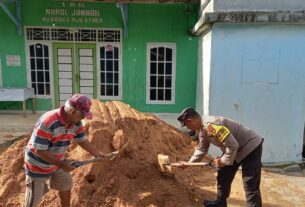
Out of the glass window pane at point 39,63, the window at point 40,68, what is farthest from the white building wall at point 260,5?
the glass window pane at point 39,63

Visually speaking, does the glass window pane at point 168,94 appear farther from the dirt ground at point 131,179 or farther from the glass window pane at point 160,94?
the dirt ground at point 131,179

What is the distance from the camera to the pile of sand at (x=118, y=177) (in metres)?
4.20

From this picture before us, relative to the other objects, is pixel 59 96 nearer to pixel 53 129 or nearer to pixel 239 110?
pixel 239 110

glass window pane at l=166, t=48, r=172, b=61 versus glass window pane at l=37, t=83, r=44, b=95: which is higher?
glass window pane at l=166, t=48, r=172, b=61

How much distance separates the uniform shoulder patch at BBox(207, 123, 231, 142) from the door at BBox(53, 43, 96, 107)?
23.0 ft

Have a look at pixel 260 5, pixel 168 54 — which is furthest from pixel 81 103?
pixel 168 54

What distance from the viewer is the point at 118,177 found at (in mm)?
4477

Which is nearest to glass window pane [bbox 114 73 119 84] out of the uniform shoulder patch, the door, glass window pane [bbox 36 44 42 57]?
the door

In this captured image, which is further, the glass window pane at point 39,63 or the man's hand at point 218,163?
the glass window pane at point 39,63

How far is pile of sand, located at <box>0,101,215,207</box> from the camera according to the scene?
4199 mm

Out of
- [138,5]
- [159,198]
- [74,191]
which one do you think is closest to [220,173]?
[159,198]

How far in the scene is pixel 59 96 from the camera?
33.8 ft

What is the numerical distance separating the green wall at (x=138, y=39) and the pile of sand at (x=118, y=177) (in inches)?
174

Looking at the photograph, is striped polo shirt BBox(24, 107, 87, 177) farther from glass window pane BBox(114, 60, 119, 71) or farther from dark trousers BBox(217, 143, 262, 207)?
glass window pane BBox(114, 60, 119, 71)
